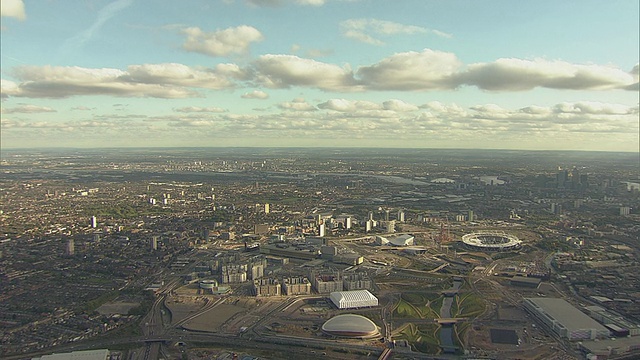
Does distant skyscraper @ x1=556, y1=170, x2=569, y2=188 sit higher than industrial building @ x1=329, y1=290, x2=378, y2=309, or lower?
higher

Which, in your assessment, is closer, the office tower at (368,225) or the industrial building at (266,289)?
the industrial building at (266,289)

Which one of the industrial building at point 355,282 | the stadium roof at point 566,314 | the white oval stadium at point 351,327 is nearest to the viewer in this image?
the white oval stadium at point 351,327

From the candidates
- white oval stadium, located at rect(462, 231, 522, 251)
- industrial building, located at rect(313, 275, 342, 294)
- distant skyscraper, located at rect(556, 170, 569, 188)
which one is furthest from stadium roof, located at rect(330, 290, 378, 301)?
distant skyscraper, located at rect(556, 170, 569, 188)

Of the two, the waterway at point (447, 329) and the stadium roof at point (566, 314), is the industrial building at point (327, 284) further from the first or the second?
the stadium roof at point (566, 314)

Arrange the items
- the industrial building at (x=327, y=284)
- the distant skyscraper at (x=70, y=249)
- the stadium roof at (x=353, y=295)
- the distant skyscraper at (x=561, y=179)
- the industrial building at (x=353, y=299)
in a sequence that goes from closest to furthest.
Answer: the industrial building at (x=353, y=299), the stadium roof at (x=353, y=295), the industrial building at (x=327, y=284), the distant skyscraper at (x=70, y=249), the distant skyscraper at (x=561, y=179)

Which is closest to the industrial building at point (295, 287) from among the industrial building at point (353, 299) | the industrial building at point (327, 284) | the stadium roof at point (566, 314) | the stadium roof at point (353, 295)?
the industrial building at point (327, 284)

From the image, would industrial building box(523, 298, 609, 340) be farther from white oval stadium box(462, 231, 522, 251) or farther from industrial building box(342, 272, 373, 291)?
white oval stadium box(462, 231, 522, 251)

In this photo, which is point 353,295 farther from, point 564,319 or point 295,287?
point 564,319

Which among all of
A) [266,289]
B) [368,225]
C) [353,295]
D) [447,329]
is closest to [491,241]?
[368,225]
